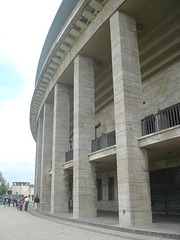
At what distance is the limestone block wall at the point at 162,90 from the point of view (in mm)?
13766

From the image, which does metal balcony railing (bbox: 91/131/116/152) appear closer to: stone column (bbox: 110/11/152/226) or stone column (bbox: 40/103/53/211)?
stone column (bbox: 110/11/152/226)

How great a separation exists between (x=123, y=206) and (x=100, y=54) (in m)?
9.79

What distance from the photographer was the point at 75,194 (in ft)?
44.2

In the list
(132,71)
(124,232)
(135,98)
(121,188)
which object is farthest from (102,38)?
(124,232)

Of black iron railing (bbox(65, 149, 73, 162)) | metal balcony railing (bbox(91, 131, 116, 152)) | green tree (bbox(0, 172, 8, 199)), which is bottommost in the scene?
green tree (bbox(0, 172, 8, 199))

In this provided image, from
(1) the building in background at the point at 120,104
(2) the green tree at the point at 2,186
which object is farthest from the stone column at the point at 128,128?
(2) the green tree at the point at 2,186

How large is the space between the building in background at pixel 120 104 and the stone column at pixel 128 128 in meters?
0.04

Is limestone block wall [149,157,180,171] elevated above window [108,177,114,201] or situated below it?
above

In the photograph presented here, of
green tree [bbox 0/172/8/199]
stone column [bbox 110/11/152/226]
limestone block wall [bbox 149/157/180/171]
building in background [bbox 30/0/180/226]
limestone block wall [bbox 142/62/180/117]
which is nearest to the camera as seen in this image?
stone column [bbox 110/11/152/226]

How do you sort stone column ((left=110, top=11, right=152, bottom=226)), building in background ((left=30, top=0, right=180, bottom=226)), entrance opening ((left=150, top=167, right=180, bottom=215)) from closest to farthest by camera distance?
1. stone column ((left=110, top=11, right=152, bottom=226))
2. building in background ((left=30, top=0, right=180, bottom=226))
3. entrance opening ((left=150, top=167, right=180, bottom=215))

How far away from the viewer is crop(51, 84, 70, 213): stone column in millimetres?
17188

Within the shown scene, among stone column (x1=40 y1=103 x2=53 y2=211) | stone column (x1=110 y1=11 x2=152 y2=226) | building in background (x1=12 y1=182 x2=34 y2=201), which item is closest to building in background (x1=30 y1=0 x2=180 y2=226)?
stone column (x1=110 y1=11 x2=152 y2=226)

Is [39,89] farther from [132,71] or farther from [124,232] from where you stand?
[124,232]

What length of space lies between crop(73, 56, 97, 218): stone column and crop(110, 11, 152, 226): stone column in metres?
3.85
